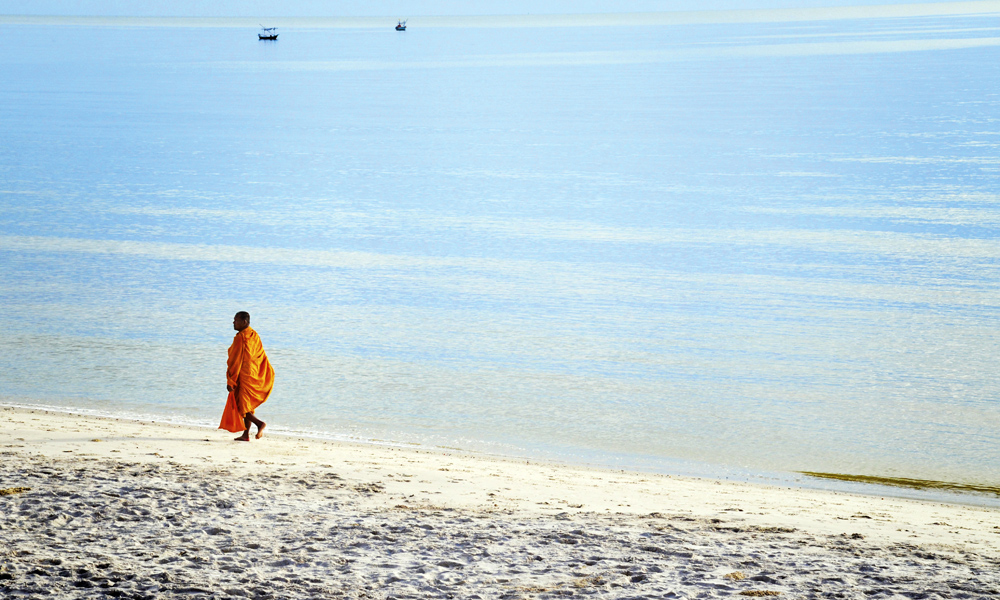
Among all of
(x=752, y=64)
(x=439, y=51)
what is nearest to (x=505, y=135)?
(x=752, y=64)

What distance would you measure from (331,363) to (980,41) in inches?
4747

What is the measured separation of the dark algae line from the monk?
5.73 metres

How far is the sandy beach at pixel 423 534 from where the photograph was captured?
249 inches

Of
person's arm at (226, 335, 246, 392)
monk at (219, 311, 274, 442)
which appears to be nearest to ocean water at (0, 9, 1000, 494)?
monk at (219, 311, 274, 442)

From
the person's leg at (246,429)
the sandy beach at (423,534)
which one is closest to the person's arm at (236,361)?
the person's leg at (246,429)

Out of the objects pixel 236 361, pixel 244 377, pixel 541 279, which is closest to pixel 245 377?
pixel 244 377

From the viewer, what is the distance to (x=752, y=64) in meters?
91.5

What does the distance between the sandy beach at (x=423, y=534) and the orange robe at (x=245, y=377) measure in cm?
44

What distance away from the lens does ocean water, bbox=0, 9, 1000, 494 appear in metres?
13.0

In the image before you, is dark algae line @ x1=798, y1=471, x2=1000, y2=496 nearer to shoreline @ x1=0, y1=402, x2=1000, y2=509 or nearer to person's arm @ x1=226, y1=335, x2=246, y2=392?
shoreline @ x1=0, y1=402, x2=1000, y2=509

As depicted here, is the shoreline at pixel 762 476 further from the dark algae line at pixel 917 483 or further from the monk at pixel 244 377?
the monk at pixel 244 377

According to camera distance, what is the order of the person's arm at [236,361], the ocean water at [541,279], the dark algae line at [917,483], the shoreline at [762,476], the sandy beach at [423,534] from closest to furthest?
the sandy beach at [423,534] < the person's arm at [236,361] < the shoreline at [762,476] < the dark algae line at [917,483] < the ocean water at [541,279]

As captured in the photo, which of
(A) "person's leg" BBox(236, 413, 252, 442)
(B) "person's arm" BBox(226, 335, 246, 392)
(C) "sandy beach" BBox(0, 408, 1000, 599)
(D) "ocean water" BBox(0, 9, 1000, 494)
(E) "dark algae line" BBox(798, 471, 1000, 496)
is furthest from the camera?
(D) "ocean water" BBox(0, 9, 1000, 494)

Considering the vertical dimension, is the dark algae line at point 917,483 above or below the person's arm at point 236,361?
below
